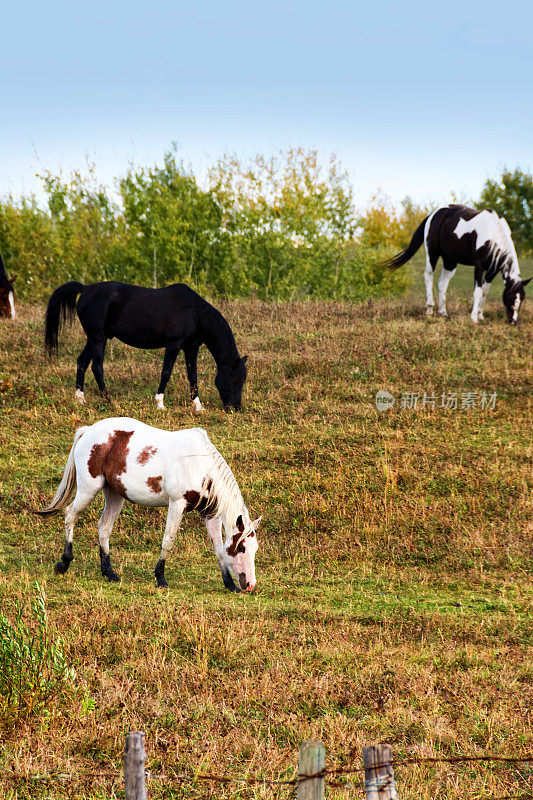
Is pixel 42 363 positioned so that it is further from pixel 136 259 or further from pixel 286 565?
pixel 136 259

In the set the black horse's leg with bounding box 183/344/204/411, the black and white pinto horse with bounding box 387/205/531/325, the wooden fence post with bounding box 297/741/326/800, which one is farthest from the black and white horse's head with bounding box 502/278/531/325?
the wooden fence post with bounding box 297/741/326/800

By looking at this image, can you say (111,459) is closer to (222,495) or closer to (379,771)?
(222,495)

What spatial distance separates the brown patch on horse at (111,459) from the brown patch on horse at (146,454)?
0.58ft

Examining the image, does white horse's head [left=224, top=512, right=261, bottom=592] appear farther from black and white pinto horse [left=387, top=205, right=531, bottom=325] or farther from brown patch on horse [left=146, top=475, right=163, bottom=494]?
black and white pinto horse [left=387, top=205, right=531, bottom=325]

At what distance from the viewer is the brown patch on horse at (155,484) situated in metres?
7.89

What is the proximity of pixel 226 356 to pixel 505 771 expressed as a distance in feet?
38.7

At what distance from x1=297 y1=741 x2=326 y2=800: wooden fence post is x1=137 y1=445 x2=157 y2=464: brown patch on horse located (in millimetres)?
5491

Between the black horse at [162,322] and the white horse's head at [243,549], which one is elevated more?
the black horse at [162,322]

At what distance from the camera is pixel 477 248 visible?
21750 millimetres

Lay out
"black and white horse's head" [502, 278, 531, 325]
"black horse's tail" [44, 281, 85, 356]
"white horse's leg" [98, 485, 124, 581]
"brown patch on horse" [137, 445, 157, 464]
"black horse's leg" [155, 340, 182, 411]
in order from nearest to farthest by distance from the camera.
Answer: "brown patch on horse" [137, 445, 157, 464], "white horse's leg" [98, 485, 124, 581], "black horse's tail" [44, 281, 85, 356], "black horse's leg" [155, 340, 182, 411], "black and white horse's head" [502, 278, 531, 325]

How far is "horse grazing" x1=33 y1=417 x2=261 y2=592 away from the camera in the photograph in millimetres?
7695

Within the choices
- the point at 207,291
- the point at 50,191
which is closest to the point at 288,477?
the point at 207,291

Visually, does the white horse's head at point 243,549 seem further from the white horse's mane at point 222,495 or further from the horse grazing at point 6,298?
the horse grazing at point 6,298

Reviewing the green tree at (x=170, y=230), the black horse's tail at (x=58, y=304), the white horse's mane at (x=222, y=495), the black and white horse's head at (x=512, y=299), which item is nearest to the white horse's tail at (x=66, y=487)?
the white horse's mane at (x=222, y=495)
